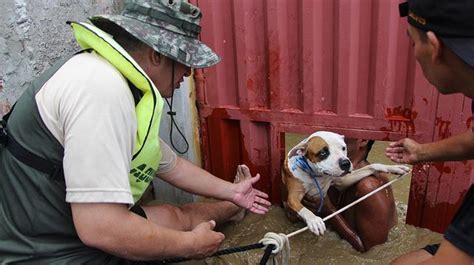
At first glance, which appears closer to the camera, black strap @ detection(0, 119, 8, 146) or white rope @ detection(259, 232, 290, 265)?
black strap @ detection(0, 119, 8, 146)

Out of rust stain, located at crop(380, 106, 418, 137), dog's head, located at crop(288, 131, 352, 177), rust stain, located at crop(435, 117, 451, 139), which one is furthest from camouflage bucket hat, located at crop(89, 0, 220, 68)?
rust stain, located at crop(435, 117, 451, 139)

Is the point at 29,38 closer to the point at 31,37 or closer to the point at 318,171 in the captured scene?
the point at 31,37

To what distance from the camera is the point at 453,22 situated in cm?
122

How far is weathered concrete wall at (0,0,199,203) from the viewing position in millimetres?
2301

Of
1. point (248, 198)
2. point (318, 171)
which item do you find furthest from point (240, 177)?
point (318, 171)

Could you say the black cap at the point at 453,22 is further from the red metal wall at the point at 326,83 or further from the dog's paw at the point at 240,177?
the dog's paw at the point at 240,177

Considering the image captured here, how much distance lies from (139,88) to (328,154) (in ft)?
A: 3.75

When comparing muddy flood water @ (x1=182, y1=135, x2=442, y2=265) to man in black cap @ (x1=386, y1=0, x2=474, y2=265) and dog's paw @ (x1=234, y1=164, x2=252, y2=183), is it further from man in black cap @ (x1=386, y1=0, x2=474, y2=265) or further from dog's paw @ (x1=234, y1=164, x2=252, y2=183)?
man in black cap @ (x1=386, y1=0, x2=474, y2=265)

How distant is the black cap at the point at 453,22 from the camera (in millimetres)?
1197

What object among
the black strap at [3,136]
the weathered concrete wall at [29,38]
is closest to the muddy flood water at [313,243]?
the black strap at [3,136]

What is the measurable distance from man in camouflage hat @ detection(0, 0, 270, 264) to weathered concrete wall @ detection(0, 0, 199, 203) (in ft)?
2.18

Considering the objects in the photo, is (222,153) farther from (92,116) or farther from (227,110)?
(92,116)

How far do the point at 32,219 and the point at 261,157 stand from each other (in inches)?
61.8

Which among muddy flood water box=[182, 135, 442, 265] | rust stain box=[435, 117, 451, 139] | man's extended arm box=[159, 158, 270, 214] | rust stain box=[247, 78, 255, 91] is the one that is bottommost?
muddy flood water box=[182, 135, 442, 265]
